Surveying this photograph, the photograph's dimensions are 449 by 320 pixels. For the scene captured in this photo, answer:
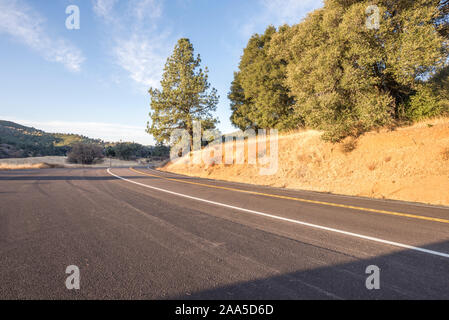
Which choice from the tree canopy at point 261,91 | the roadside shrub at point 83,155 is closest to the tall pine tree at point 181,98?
the tree canopy at point 261,91

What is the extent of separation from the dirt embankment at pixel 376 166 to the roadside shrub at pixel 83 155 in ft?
159

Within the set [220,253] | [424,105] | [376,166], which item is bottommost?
[220,253]

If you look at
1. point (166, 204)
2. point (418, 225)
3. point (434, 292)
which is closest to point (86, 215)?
point (166, 204)

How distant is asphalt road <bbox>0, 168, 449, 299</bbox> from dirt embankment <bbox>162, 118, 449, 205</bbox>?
12.5 feet

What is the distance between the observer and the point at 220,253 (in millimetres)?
3053

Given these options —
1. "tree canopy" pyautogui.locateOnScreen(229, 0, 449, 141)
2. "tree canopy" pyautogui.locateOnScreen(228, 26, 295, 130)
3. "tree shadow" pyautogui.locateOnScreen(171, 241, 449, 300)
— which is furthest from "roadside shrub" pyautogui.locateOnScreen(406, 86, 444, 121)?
"tree shadow" pyautogui.locateOnScreen(171, 241, 449, 300)

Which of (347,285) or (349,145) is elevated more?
(349,145)

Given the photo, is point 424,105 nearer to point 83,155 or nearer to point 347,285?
point 347,285

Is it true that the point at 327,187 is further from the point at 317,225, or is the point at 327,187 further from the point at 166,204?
the point at 166,204

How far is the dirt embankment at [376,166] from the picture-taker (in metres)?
8.59

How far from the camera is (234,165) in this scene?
18047mm

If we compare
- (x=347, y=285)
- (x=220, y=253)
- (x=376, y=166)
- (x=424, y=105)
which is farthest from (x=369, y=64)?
(x=220, y=253)

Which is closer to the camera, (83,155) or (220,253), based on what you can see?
(220,253)

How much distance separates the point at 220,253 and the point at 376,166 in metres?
11.1
